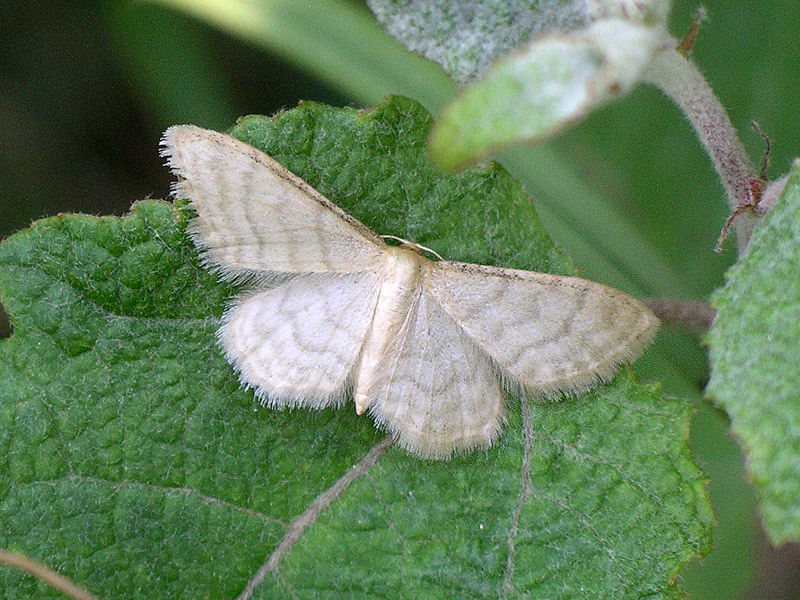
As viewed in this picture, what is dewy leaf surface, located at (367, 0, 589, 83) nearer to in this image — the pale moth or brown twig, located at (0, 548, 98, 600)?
the pale moth

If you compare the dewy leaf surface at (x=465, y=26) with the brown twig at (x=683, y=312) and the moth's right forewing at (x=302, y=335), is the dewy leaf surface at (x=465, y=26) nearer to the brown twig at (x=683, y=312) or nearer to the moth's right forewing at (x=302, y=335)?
the moth's right forewing at (x=302, y=335)

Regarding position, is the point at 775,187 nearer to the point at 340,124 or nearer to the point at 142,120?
the point at 340,124

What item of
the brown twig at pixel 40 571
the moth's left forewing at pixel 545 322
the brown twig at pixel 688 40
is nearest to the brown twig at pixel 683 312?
the moth's left forewing at pixel 545 322

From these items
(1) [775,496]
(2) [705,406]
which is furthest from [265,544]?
(2) [705,406]

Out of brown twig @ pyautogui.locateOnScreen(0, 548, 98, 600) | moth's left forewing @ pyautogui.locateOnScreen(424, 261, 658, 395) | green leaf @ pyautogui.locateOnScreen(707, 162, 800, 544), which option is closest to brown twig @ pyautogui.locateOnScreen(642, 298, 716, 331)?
moth's left forewing @ pyautogui.locateOnScreen(424, 261, 658, 395)

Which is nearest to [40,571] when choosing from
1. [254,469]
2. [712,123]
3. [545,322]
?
[254,469]

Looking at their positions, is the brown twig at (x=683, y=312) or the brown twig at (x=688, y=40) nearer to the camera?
the brown twig at (x=688, y=40)
